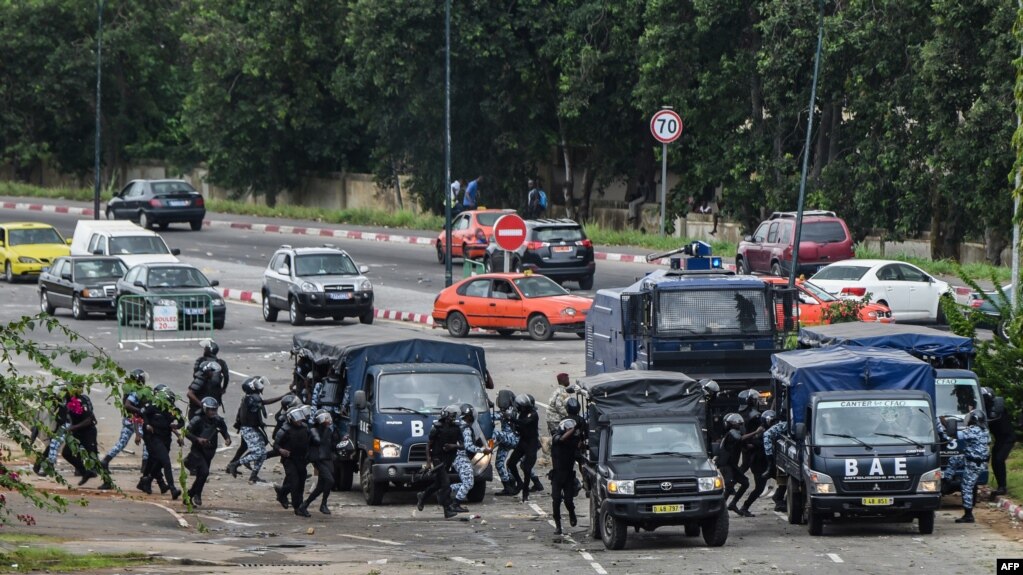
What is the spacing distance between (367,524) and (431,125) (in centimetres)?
3912

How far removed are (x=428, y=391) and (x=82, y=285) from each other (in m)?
18.3

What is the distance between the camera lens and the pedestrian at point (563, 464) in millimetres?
19391

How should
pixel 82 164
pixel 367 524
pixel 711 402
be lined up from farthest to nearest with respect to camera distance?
pixel 82 164 < pixel 711 402 < pixel 367 524

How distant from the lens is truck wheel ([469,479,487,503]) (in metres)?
21.6

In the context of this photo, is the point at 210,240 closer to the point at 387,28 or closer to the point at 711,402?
the point at 387,28

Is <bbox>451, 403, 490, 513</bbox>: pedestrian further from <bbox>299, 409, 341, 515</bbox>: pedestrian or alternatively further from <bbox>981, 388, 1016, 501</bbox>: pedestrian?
<bbox>981, 388, 1016, 501</bbox>: pedestrian

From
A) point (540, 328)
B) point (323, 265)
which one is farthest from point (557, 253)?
point (323, 265)

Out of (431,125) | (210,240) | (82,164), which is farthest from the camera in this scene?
(82,164)

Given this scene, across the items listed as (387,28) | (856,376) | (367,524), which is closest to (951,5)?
(387,28)

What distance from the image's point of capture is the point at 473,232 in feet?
150

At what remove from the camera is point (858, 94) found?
47.2 m

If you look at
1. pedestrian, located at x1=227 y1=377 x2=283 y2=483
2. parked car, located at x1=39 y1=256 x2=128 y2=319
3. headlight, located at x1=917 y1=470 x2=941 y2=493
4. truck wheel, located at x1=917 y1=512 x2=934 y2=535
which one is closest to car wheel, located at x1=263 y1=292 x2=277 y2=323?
parked car, located at x1=39 y1=256 x2=128 y2=319

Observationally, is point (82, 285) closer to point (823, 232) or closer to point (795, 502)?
point (823, 232)

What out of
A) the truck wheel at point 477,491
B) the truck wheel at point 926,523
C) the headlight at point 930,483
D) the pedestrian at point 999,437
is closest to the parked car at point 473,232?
the truck wheel at point 477,491
